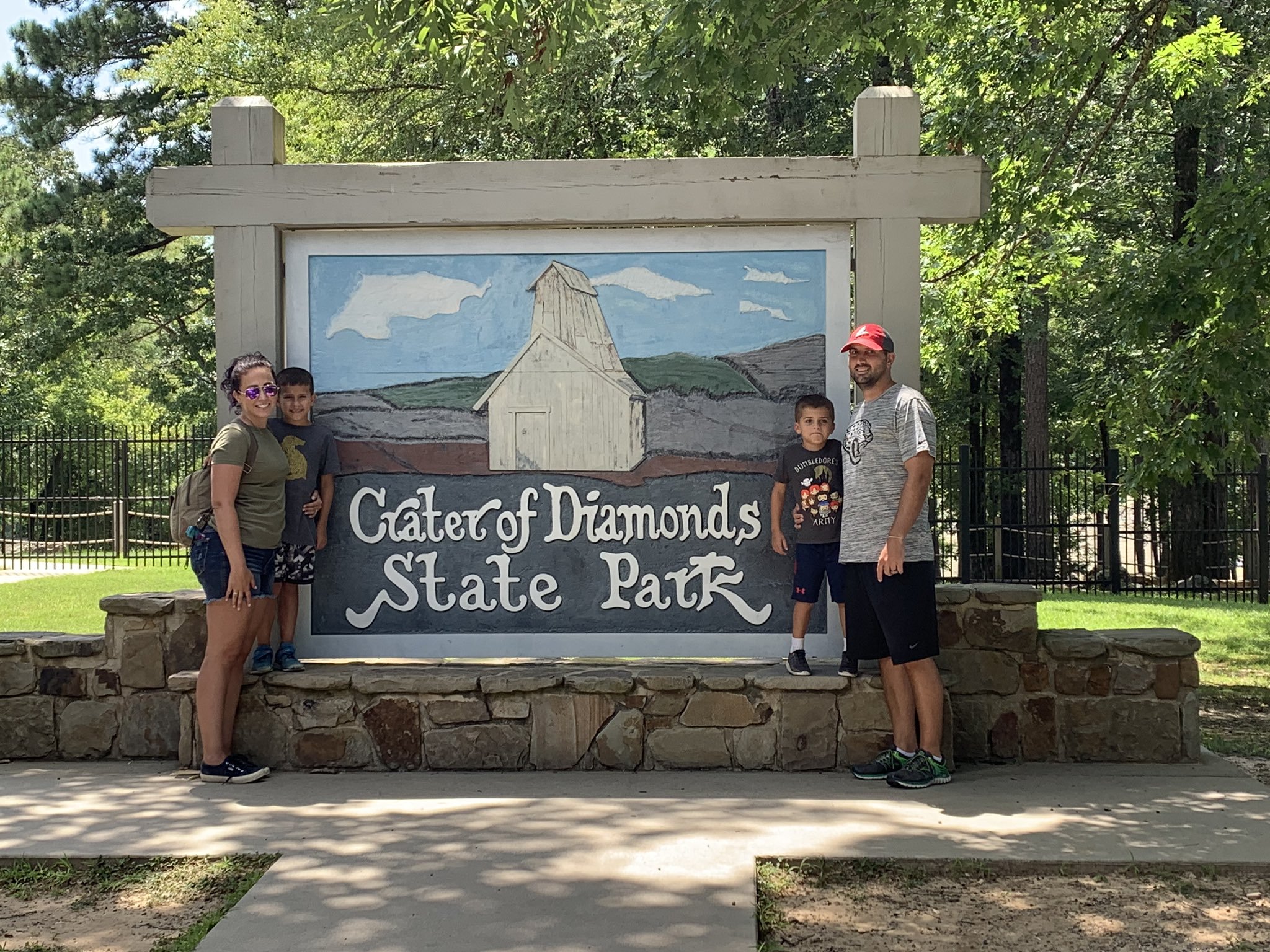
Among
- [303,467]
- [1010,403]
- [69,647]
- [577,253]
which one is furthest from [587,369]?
[1010,403]

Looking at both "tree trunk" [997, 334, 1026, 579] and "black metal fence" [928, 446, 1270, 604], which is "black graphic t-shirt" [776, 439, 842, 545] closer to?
"black metal fence" [928, 446, 1270, 604]

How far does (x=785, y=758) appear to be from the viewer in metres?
5.41

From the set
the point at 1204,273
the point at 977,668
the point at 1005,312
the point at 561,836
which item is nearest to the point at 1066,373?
the point at 1005,312

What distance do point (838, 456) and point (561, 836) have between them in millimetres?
2162

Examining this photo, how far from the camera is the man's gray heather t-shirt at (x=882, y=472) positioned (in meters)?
5.05

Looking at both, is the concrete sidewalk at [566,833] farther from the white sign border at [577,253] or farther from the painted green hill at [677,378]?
the painted green hill at [677,378]

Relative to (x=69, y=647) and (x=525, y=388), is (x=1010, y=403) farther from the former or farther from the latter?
(x=69, y=647)

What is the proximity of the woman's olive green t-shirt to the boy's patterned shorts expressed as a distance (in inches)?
9.5

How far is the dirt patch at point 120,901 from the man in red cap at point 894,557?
250 centimetres

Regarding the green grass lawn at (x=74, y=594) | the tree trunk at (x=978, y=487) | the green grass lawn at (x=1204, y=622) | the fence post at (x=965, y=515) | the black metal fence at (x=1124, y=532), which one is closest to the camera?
the green grass lawn at (x=1204, y=622)

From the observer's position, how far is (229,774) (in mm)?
5223

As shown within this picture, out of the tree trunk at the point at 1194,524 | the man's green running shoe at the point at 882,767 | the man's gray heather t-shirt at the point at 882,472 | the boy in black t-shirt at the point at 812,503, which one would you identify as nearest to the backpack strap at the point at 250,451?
the boy in black t-shirt at the point at 812,503

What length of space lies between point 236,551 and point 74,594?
1040 cm

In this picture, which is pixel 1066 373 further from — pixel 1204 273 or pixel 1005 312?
pixel 1204 273
